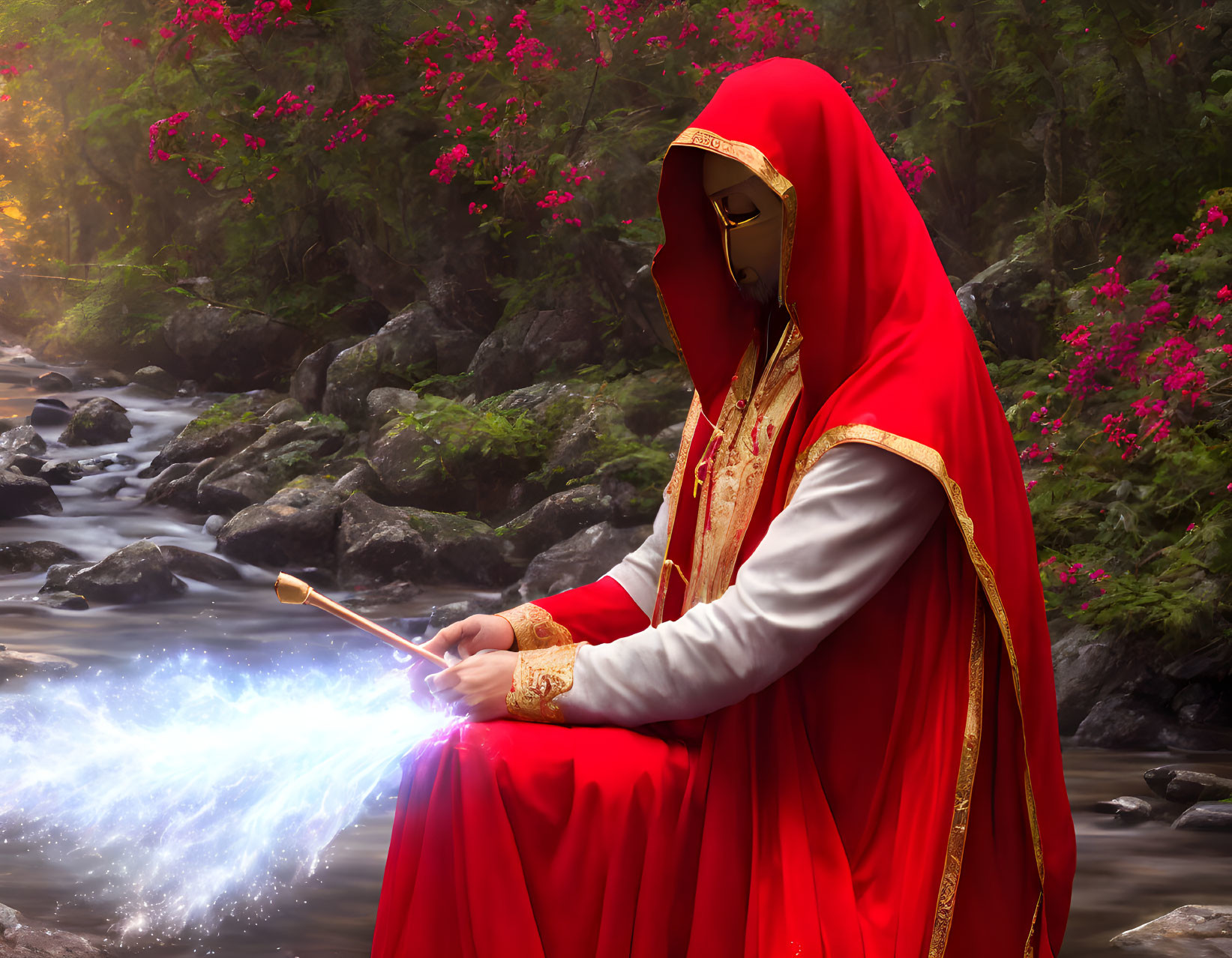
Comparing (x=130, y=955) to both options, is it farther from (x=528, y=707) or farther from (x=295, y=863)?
(x=528, y=707)

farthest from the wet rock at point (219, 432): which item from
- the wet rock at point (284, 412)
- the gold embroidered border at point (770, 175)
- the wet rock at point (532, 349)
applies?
the gold embroidered border at point (770, 175)

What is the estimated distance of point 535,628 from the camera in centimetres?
140

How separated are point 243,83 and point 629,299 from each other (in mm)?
2958

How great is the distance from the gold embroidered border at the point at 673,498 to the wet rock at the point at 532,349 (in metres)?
4.34

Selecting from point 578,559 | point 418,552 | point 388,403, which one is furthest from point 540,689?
point 388,403

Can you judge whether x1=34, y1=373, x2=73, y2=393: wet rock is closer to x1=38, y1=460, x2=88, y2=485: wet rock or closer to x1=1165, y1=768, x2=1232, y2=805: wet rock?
x1=38, y1=460, x2=88, y2=485: wet rock

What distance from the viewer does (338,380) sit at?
6.20 metres

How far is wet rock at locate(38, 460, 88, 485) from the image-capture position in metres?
5.41

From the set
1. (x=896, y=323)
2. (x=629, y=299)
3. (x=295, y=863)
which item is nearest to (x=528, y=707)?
(x=896, y=323)

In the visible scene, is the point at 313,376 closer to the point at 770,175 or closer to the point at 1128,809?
the point at 1128,809

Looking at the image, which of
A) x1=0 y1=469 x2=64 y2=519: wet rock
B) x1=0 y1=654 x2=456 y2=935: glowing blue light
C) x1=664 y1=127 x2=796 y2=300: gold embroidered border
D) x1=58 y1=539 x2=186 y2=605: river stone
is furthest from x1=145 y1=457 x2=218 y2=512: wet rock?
x1=664 y1=127 x2=796 y2=300: gold embroidered border

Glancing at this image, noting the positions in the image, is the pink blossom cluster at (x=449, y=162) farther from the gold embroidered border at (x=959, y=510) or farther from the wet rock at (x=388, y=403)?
the gold embroidered border at (x=959, y=510)

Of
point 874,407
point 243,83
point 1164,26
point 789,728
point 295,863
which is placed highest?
point 243,83

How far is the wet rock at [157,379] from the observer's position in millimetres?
6281
